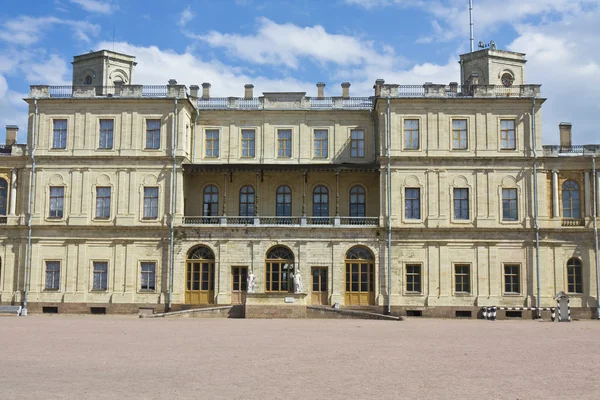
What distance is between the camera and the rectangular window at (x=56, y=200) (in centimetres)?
4375

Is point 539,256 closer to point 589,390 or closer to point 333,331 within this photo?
point 333,331

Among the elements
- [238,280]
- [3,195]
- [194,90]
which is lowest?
[238,280]

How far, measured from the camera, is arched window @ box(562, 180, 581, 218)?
42.9 metres

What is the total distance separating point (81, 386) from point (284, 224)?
29459 millimetres

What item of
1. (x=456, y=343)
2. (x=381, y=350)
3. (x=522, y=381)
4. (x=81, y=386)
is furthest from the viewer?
(x=456, y=343)

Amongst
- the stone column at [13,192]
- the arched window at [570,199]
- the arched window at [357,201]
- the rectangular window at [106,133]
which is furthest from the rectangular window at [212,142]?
the arched window at [570,199]

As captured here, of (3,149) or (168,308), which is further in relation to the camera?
(3,149)

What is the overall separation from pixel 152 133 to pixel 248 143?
618 cm

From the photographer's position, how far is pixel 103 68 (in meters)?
55.4

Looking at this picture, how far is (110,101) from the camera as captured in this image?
43875mm

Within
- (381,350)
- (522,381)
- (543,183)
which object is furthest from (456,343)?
(543,183)

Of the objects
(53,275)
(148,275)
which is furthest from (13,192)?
(148,275)

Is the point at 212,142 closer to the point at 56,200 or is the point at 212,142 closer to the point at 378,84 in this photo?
the point at 56,200

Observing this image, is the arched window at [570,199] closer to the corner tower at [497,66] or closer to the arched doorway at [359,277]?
the arched doorway at [359,277]
